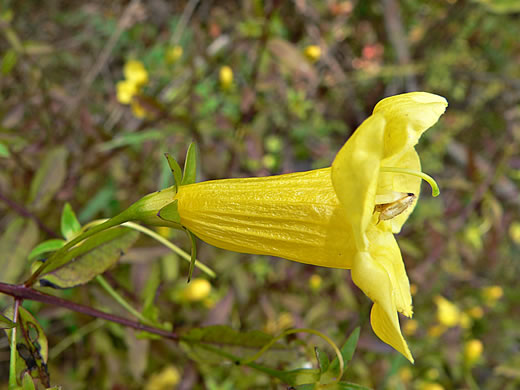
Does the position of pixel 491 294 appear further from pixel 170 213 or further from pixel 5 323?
pixel 5 323

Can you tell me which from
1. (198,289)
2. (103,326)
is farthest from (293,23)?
(103,326)

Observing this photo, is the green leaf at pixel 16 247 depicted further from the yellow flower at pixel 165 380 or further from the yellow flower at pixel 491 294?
the yellow flower at pixel 491 294

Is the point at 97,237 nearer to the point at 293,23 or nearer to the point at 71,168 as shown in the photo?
the point at 71,168

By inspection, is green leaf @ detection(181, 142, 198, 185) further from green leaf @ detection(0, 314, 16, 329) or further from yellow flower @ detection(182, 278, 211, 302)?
yellow flower @ detection(182, 278, 211, 302)

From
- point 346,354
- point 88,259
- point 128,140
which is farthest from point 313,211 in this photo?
point 128,140

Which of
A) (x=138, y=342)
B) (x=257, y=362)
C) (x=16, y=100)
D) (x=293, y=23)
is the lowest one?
(x=138, y=342)

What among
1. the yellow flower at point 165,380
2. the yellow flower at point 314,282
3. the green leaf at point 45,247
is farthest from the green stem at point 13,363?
the yellow flower at point 314,282

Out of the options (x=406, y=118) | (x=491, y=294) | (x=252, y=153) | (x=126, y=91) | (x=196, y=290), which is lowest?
(x=491, y=294)
